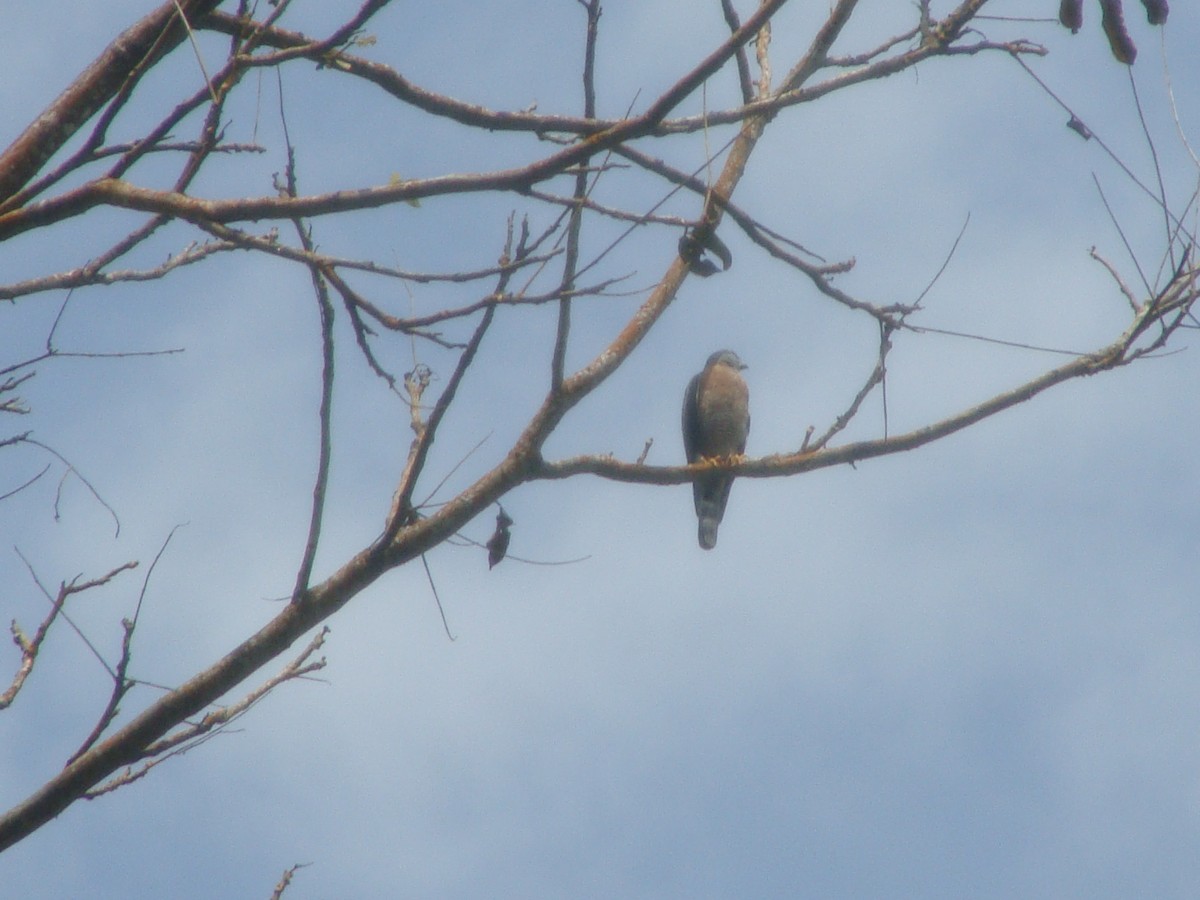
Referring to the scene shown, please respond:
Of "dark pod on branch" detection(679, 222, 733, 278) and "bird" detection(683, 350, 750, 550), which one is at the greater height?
"bird" detection(683, 350, 750, 550)

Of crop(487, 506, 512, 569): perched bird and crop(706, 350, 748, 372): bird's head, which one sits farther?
crop(706, 350, 748, 372): bird's head

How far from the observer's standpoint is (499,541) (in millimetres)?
3271

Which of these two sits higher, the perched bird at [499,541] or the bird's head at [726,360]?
the bird's head at [726,360]

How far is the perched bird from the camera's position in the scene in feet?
10.7

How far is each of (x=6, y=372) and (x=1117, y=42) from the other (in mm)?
2485

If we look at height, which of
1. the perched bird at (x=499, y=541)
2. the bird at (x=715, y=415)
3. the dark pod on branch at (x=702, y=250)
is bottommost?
the perched bird at (x=499, y=541)

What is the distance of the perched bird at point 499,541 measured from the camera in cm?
326

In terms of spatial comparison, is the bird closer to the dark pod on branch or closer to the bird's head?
the bird's head

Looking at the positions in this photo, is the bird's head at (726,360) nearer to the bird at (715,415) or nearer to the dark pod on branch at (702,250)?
the bird at (715,415)

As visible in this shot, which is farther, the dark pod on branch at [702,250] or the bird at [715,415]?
the bird at [715,415]

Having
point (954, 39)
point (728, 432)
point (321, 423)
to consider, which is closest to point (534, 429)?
point (321, 423)

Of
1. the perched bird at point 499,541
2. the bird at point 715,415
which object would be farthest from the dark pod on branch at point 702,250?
the bird at point 715,415

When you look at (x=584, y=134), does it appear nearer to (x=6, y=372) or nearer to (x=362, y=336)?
(x=362, y=336)

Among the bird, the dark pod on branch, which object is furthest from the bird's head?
the dark pod on branch
